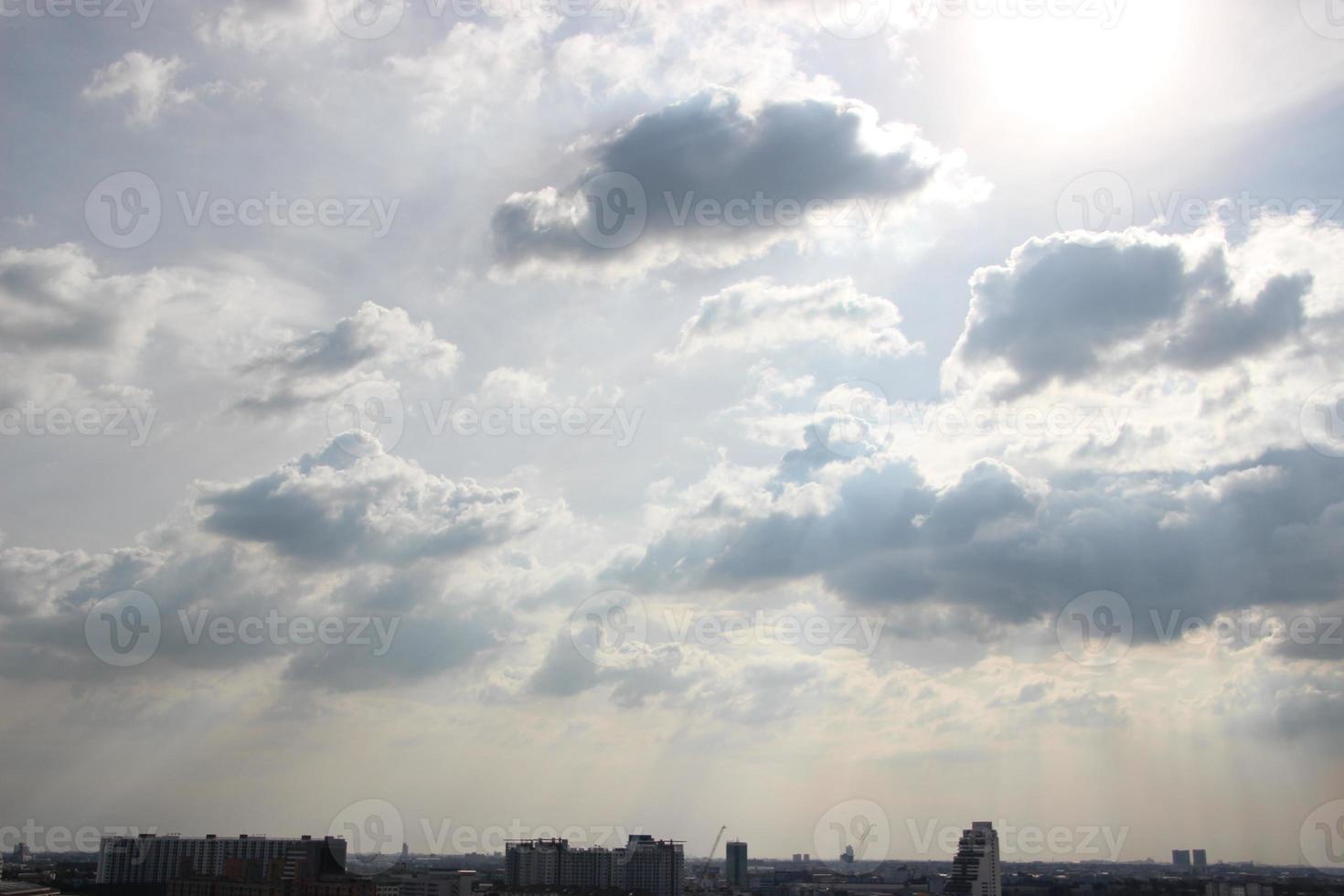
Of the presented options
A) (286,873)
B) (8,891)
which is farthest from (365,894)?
(8,891)

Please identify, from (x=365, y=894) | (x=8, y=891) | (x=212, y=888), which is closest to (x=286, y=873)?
(x=212, y=888)

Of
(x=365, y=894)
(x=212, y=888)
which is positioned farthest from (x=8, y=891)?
(x=365, y=894)

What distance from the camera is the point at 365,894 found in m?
143

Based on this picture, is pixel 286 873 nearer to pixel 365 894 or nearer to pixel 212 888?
pixel 212 888

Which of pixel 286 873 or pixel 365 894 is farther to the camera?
pixel 286 873

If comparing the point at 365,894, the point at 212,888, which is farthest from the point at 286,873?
the point at 365,894

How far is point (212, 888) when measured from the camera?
506 ft

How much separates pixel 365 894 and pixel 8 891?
6450cm

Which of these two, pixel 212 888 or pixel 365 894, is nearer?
pixel 365 894

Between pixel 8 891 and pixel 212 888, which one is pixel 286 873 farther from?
pixel 8 891

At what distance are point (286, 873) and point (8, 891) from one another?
44.6m

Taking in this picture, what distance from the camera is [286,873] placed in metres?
159

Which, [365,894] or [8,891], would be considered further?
[8,891]

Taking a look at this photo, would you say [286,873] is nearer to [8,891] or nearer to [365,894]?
[365,894]
